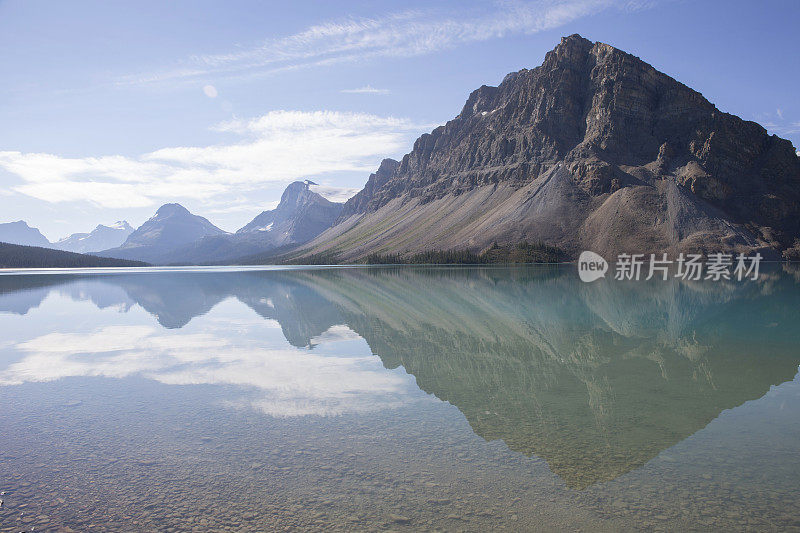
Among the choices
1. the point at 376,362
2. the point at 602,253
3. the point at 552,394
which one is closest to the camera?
the point at 552,394

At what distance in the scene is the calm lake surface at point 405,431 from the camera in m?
8.64

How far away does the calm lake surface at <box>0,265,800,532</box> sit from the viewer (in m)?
8.64

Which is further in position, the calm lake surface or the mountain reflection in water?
the mountain reflection in water

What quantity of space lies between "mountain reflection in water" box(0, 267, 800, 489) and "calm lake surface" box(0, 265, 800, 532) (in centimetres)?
12

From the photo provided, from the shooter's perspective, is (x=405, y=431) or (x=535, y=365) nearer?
(x=405, y=431)

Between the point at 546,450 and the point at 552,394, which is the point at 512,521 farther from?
the point at 552,394

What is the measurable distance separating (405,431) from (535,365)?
9480 mm

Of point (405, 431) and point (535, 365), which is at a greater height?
point (535, 365)

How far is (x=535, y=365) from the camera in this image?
2025 cm

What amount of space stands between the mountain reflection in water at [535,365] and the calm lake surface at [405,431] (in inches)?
4.7

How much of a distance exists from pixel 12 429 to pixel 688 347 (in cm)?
2822

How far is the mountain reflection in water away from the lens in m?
12.7

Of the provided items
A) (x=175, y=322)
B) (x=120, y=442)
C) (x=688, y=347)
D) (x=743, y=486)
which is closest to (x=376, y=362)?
(x=120, y=442)

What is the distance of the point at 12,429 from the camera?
1320 centimetres
